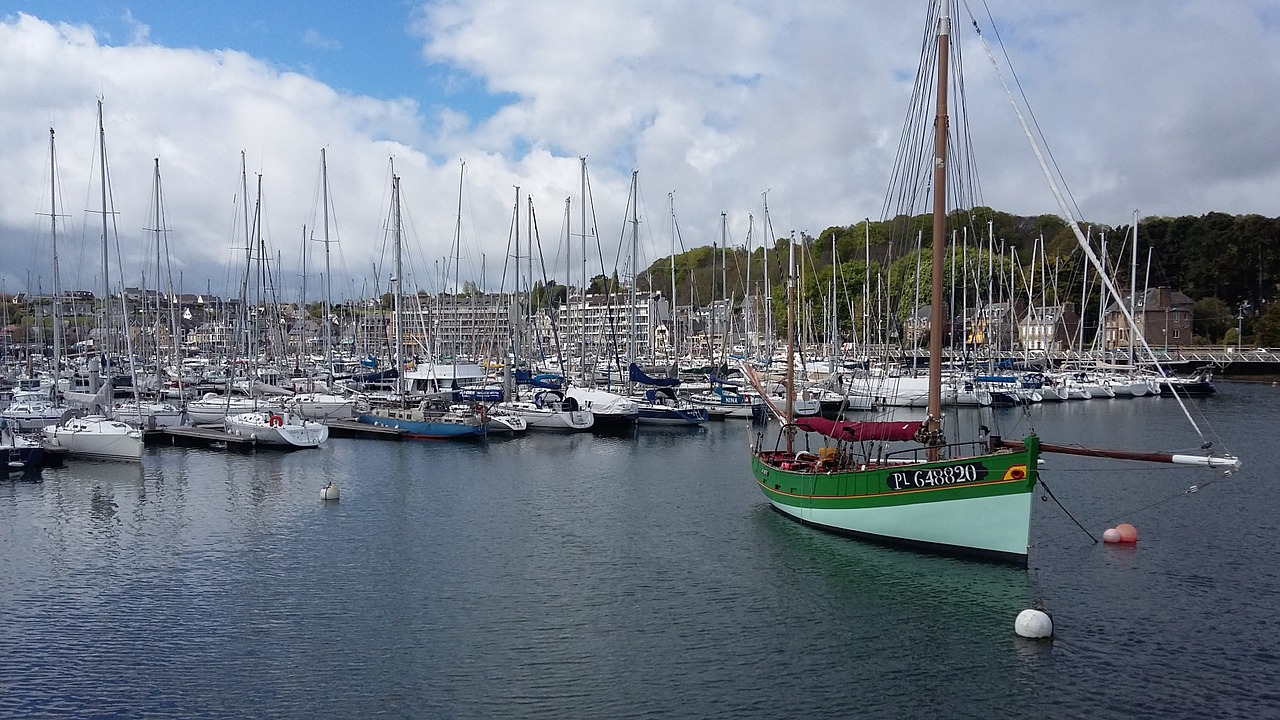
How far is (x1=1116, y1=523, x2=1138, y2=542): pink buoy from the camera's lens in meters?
29.4

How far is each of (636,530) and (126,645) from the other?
54.2ft

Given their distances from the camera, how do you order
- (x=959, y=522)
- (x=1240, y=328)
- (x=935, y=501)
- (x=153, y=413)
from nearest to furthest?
1. (x=959, y=522)
2. (x=935, y=501)
3. (x=153, y=413)
4. (x=1240, y=328)

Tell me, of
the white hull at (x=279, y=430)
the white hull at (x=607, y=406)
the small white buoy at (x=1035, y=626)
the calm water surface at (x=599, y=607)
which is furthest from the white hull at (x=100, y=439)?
the small white buoy at (x=1035, y=626)

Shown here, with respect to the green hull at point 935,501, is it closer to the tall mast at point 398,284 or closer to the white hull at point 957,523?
the white hull at point 957,523

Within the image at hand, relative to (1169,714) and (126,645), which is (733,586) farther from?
(126,645)

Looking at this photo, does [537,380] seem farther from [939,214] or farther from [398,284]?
[939,214]

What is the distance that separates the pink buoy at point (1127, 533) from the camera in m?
29.4

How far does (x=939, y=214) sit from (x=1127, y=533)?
40.7 ft

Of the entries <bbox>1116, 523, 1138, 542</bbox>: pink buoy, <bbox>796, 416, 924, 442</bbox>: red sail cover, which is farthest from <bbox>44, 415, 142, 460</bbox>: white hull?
<bbox>1116, 523, 1138, 542</bbox>: pink buoy

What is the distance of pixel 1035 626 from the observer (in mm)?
20609

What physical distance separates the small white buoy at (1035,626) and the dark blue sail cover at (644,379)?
48844mm

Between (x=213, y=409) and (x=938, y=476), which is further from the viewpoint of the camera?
(x=213, y=409)

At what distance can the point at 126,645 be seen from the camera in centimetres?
2080

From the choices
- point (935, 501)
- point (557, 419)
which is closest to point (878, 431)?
point (935, 501)
